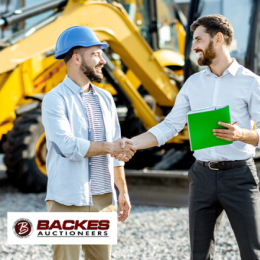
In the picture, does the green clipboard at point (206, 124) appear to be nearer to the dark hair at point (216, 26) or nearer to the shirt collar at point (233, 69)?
the shirt collar at point (233, 69)

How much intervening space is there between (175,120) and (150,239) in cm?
195

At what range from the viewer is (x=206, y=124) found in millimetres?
2158

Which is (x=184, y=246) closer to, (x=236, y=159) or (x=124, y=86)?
(x=236, y=159)

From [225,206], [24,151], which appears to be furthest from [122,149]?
[24,151]

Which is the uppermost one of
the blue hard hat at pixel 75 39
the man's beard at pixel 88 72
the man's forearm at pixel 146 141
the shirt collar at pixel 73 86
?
the blue hard hat at pixel 75 39

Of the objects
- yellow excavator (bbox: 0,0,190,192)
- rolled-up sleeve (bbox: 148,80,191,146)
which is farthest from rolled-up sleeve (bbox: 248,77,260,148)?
yellow excavator (bbox: 0,0,190,192)

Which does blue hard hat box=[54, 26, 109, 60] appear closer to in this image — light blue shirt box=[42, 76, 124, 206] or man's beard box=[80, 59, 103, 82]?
man's beard box=[80, 59, 103, 82]

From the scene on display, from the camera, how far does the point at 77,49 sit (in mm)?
2289

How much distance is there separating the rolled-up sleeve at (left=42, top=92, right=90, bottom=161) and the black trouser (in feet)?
2.31

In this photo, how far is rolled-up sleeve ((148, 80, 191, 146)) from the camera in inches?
99.2

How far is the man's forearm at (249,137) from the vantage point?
2135 millimetres

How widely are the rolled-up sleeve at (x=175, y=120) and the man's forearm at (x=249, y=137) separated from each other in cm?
48

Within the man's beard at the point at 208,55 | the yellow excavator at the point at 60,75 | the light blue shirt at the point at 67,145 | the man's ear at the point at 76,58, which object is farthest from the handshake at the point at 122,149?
the yellow excavator at the point at 60,75

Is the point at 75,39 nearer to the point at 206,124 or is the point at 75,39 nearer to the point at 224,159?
the point at 206,124
